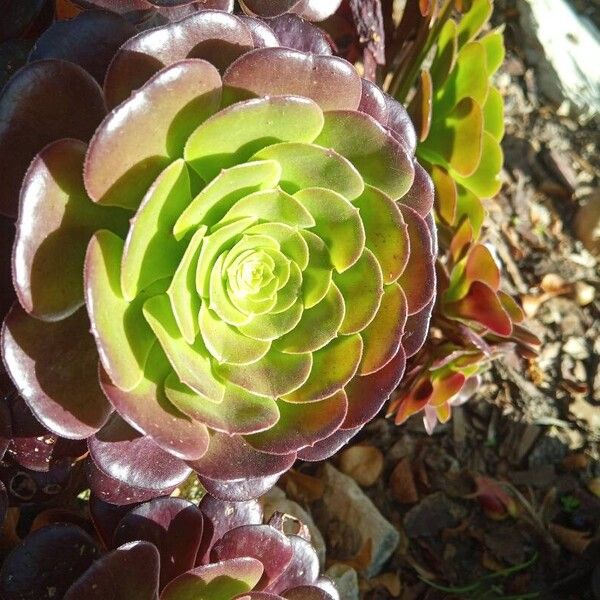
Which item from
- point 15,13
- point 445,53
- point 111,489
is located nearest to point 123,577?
point 111,489

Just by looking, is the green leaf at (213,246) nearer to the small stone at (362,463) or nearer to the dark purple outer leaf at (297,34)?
the dark purple outer leaf at (297,34)

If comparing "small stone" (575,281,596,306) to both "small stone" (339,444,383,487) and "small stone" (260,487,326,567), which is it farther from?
"small stone" (260,487,326,567)

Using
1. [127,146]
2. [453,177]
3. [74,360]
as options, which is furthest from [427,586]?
[127,146]

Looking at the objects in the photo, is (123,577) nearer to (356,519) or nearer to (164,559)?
(164,559)

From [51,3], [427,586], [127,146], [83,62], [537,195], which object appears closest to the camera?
[127,146]

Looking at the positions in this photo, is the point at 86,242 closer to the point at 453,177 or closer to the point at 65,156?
the point at 65,156
